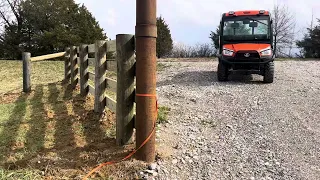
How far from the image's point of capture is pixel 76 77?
311 inches

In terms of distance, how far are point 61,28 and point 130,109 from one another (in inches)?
946

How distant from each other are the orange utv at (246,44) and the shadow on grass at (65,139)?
411cm

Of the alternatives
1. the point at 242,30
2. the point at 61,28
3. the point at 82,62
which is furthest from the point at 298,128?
the point at 61,28

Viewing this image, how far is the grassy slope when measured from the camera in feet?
10.7

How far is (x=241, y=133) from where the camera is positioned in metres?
4.36

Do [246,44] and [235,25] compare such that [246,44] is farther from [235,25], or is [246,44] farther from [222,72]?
[222,72]

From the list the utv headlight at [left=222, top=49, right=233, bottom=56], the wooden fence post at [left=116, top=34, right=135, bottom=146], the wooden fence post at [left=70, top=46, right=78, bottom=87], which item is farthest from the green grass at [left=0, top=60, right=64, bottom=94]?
the wooden fence post at [left=116, top=34, right=135, bottom=146]

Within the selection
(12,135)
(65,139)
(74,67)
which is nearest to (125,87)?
(65,139)

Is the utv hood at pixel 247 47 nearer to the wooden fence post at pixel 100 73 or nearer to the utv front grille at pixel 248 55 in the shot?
the utv front grille at pixel 248 55

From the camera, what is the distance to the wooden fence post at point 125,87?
3.68 meters

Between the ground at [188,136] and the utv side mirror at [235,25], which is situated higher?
the utv side mirror at [235,25]

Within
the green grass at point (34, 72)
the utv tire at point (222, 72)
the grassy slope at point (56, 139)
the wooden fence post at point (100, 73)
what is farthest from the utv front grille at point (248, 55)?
the green grass at point (34, 72)

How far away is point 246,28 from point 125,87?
20.7 ft

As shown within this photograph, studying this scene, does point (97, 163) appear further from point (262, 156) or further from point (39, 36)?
point (39, 36)
